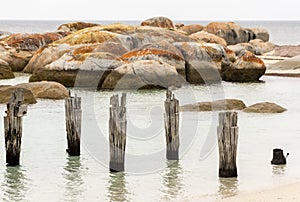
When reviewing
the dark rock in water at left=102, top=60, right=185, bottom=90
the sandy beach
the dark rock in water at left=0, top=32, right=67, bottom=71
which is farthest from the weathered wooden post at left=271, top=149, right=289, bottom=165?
the dark rock in water at left=0, top=32, right=67, bottom=71

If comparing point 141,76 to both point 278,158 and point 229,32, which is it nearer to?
point 278,158

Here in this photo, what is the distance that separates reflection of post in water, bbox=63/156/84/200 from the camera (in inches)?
571

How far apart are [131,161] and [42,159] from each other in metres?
2.05

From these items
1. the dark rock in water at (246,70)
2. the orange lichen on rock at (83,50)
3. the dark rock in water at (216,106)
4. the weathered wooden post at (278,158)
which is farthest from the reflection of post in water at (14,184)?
the dark rock in water at (246,70)

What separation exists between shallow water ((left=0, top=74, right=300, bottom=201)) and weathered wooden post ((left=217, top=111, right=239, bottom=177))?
30cm

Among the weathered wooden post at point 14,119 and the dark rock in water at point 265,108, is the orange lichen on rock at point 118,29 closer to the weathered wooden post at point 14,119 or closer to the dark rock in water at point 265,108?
the dark rock in water at point 265,108

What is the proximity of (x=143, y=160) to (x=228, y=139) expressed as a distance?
3551mm

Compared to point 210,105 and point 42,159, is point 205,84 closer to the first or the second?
point 210,105

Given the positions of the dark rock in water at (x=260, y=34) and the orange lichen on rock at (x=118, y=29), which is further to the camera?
the dark rock in water at (x=260, y=34)

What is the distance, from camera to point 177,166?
17.0 m

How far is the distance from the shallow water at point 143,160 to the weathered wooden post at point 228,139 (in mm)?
305

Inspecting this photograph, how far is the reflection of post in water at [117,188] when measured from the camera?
1414 centimetres

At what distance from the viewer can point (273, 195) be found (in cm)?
1364

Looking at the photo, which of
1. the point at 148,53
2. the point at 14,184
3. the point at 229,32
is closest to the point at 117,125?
the point at 14,184
